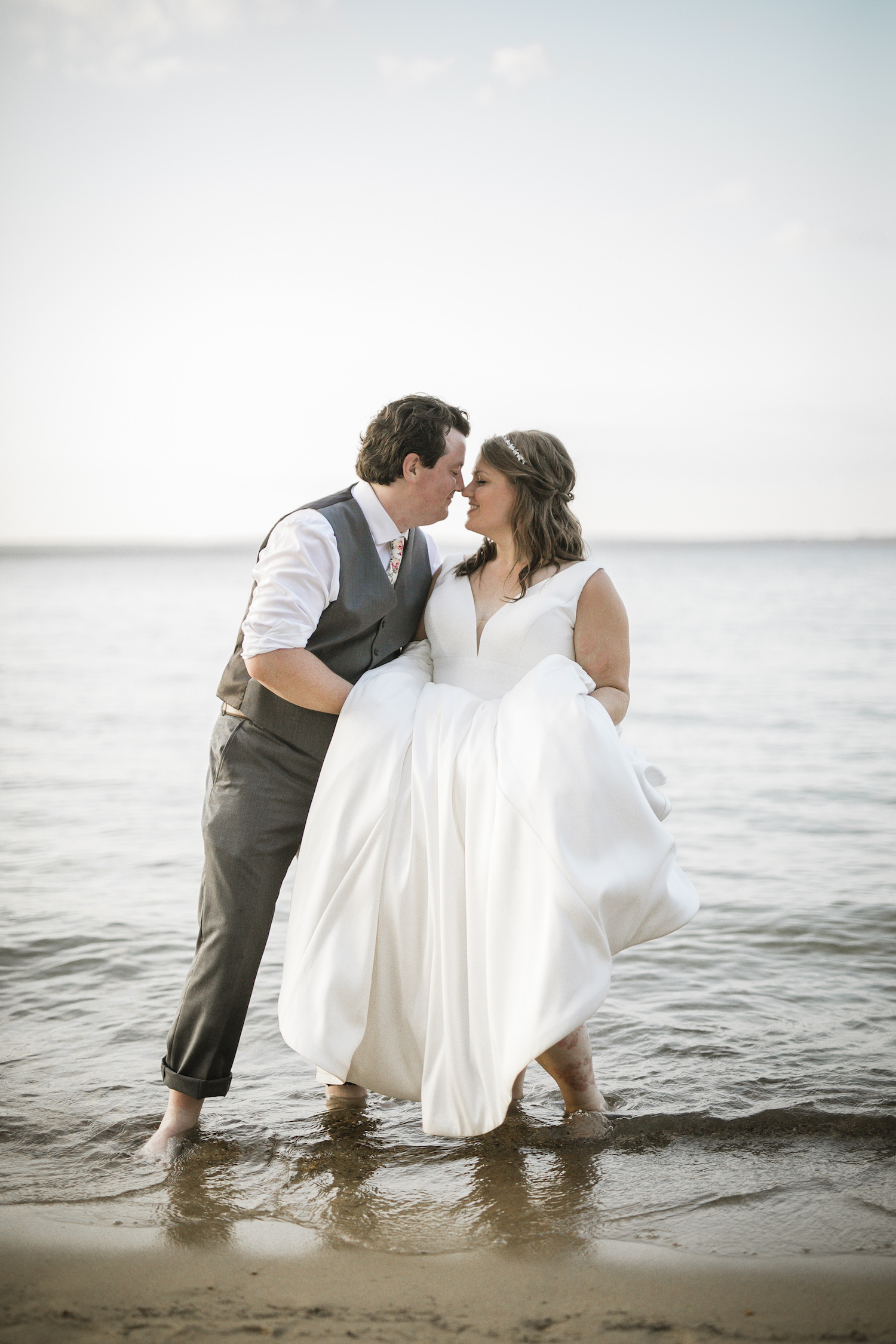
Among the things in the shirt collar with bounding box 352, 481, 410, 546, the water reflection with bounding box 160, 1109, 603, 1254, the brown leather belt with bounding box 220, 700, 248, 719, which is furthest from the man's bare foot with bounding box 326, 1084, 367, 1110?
the shirt collar with bounding box 352, 481, 410, 546

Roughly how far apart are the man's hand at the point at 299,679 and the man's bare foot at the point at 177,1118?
1.08m

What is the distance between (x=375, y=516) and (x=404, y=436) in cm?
24

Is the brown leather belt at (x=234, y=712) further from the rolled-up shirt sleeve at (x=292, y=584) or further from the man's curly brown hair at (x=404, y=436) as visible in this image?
the man's curly brown hair at (x=404, y=436)

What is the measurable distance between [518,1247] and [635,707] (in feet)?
33.3

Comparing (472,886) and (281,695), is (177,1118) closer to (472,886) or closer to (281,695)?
(472,886)

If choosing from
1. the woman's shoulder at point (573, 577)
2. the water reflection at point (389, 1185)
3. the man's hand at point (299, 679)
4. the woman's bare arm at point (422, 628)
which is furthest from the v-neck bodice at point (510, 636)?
the water reflection at point (389, 1185)

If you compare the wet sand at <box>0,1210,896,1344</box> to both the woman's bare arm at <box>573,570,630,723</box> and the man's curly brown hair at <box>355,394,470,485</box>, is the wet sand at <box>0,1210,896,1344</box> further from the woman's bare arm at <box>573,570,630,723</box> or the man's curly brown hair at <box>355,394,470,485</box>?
the man's curly brown hair at <box>355,394,470,485</box>

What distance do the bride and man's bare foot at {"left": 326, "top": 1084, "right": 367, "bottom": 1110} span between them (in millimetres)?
377

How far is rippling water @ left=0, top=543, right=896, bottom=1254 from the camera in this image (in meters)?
2.30

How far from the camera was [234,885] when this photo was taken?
2.66 m

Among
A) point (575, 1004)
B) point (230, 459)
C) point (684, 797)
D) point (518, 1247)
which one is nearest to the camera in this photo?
point (518, 1247)

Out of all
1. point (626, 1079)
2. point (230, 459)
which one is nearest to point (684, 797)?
point (626, 1079)

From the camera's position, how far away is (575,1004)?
89.4 inches

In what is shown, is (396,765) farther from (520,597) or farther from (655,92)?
(655,92)
